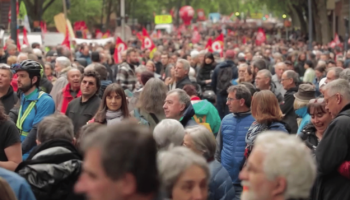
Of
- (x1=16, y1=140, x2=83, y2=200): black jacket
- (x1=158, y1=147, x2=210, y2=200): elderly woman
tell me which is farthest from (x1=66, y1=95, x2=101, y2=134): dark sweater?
(x1=158, y1=147, x2=210, y2=200): elderly woman

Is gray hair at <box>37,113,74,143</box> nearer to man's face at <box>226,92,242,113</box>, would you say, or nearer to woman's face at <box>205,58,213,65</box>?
man's face at <box>226,92,242,113</box>

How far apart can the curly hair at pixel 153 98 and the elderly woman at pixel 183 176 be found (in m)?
4.05

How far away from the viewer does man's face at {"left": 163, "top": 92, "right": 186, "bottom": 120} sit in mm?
7785

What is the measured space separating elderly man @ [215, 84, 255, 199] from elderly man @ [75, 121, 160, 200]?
454cm

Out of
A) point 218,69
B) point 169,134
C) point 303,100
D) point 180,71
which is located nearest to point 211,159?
point 169,134

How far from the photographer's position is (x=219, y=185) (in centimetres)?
547

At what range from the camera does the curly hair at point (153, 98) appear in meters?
8.23

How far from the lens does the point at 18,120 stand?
815cm

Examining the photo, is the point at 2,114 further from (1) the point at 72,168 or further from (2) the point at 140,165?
(2) the point at 140,165

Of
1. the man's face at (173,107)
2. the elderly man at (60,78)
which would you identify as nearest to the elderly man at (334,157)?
the man's face at (173,107)

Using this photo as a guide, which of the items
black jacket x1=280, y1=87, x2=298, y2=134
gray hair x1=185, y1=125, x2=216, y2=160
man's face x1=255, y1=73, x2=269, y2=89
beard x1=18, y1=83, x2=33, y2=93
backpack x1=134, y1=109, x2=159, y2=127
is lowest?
black jacket x1=280, y1=87, x2=298, y2=134

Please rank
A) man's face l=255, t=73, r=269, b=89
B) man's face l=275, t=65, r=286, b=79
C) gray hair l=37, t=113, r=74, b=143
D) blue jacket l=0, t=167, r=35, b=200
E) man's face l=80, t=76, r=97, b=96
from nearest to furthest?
1. blue jacket l=0, t=167, r=35, b=200
2. gray hair l=37, t=113, r=74, b=143
3. man's face l=80, t=76, r=97, b=96
4. man's face l=255, t=73, r=269, b=89
5. man's face l=275, t=65, r=286, b=79

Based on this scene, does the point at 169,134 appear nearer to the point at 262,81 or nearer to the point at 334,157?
the point at 334,157

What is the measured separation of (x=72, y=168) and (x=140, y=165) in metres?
1.76
